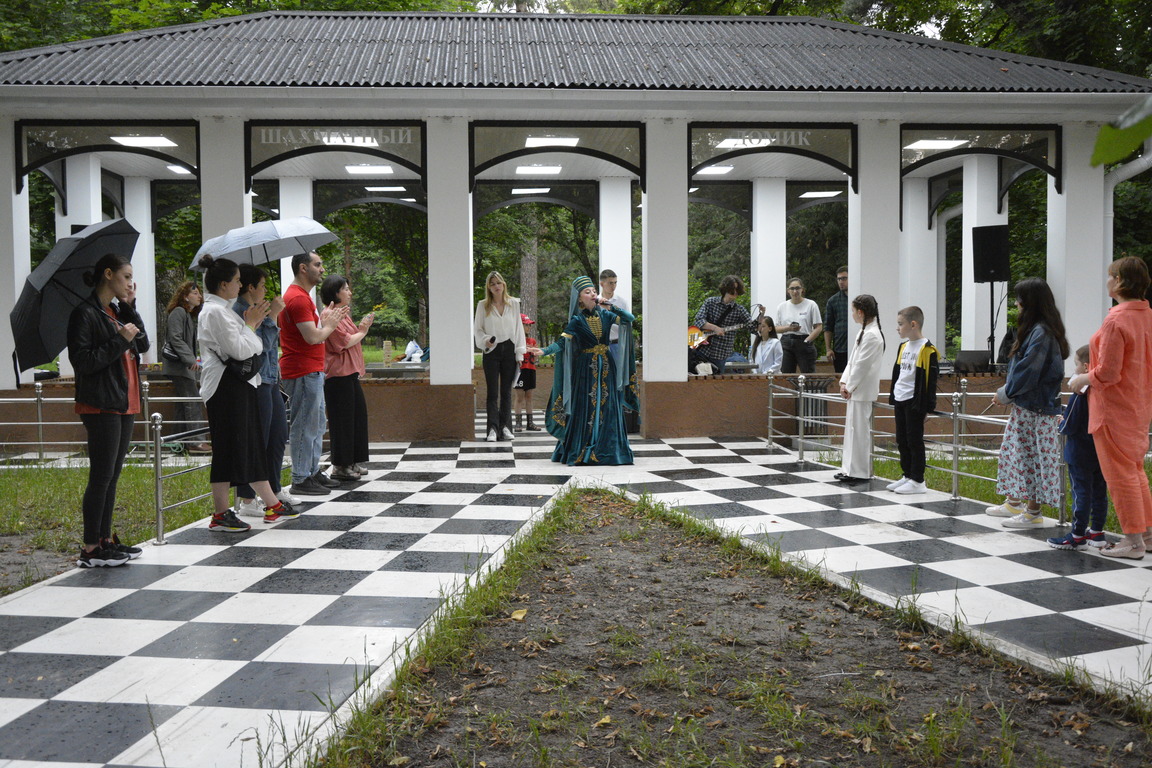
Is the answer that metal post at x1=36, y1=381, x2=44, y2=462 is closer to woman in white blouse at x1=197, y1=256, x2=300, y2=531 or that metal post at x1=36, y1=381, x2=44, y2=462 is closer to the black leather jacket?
woman in white blouse at x1=197, y1=256, x2=300, y2=531

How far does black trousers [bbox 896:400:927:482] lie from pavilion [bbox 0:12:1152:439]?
12.2 ft

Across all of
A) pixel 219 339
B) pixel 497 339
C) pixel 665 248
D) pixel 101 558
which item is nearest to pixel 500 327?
pixel 497 339

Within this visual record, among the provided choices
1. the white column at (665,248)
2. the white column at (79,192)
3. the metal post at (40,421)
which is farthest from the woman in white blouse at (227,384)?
the white column at (79,192)

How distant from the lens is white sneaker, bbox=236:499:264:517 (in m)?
6.50

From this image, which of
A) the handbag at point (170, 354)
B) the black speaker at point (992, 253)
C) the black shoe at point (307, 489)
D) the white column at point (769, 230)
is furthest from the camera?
the white column at point (769, 230)

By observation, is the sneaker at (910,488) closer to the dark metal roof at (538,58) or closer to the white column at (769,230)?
the dark metal roof at (538,58)

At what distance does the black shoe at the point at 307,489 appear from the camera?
7387 millimetres

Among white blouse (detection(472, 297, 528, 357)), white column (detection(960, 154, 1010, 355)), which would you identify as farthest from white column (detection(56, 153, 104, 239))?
white column (detection(960, 154, 1010, 355))

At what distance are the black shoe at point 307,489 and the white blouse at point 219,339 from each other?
1755 mm

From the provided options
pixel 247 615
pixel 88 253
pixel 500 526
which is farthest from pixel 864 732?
pixel 88 253

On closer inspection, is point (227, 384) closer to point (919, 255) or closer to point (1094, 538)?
point (1094, 538)

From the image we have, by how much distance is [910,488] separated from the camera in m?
7.41

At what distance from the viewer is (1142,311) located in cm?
523

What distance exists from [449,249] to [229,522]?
5.37m
